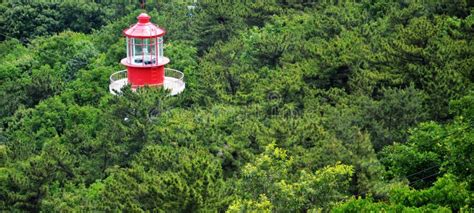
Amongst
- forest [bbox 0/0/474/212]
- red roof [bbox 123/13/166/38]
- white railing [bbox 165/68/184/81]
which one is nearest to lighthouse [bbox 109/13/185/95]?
red roof [bbox 123/13/166/38]

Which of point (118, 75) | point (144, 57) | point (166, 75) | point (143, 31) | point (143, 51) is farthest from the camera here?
point (166, 75)

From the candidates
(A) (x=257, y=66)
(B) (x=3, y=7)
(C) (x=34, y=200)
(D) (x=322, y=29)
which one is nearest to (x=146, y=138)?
(C) (x=34, y=200)

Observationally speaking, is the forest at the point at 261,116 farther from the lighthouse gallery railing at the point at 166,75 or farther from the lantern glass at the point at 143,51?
the lantern glass at the point at 143,51

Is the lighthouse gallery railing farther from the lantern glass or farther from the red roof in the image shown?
Result: the red roof

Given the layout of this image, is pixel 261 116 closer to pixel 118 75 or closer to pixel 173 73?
pixel 173 73

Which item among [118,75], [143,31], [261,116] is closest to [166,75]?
[118,75]

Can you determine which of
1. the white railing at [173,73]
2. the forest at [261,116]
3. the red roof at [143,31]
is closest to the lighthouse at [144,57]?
the red roof at [143,31]
